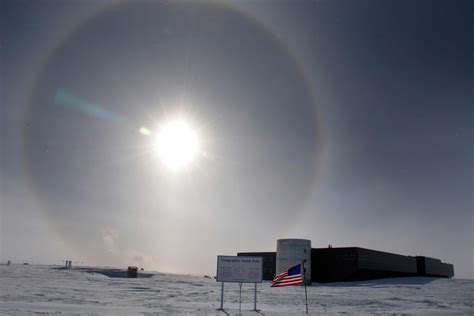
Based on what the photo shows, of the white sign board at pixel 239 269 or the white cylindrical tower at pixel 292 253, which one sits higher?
the white cylindrical tower at pixel 292 253

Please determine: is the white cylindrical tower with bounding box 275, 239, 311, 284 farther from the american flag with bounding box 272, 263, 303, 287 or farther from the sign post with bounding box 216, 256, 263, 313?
the american flag with bounding box 272, 263, 303, 287

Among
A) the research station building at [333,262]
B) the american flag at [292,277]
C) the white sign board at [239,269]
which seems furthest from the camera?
the research station building at [333,262]

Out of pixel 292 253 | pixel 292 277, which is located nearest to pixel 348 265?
pixel 292 253

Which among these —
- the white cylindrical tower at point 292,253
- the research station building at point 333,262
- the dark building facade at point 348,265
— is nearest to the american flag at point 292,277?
the research station building at point 333,262

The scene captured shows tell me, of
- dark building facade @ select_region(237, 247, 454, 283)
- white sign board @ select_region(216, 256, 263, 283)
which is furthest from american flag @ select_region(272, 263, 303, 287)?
dark building facade @ select_region(237, 247, 454, 283)

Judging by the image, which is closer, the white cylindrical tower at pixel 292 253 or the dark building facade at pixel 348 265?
the white cylindrical tower at pixel 292 253

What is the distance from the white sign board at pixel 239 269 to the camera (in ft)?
90.3

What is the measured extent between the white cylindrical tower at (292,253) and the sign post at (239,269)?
41.9 meters

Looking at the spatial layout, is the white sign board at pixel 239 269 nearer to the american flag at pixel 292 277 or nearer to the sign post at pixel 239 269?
the sign post at pixel 239 269

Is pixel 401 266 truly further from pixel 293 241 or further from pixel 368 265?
pixel 293 241

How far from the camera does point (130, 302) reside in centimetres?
2828

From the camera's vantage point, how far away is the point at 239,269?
27.8 meters

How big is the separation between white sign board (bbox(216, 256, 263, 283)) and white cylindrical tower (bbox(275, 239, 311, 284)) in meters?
41.9

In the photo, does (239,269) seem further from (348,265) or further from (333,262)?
(333,262)
